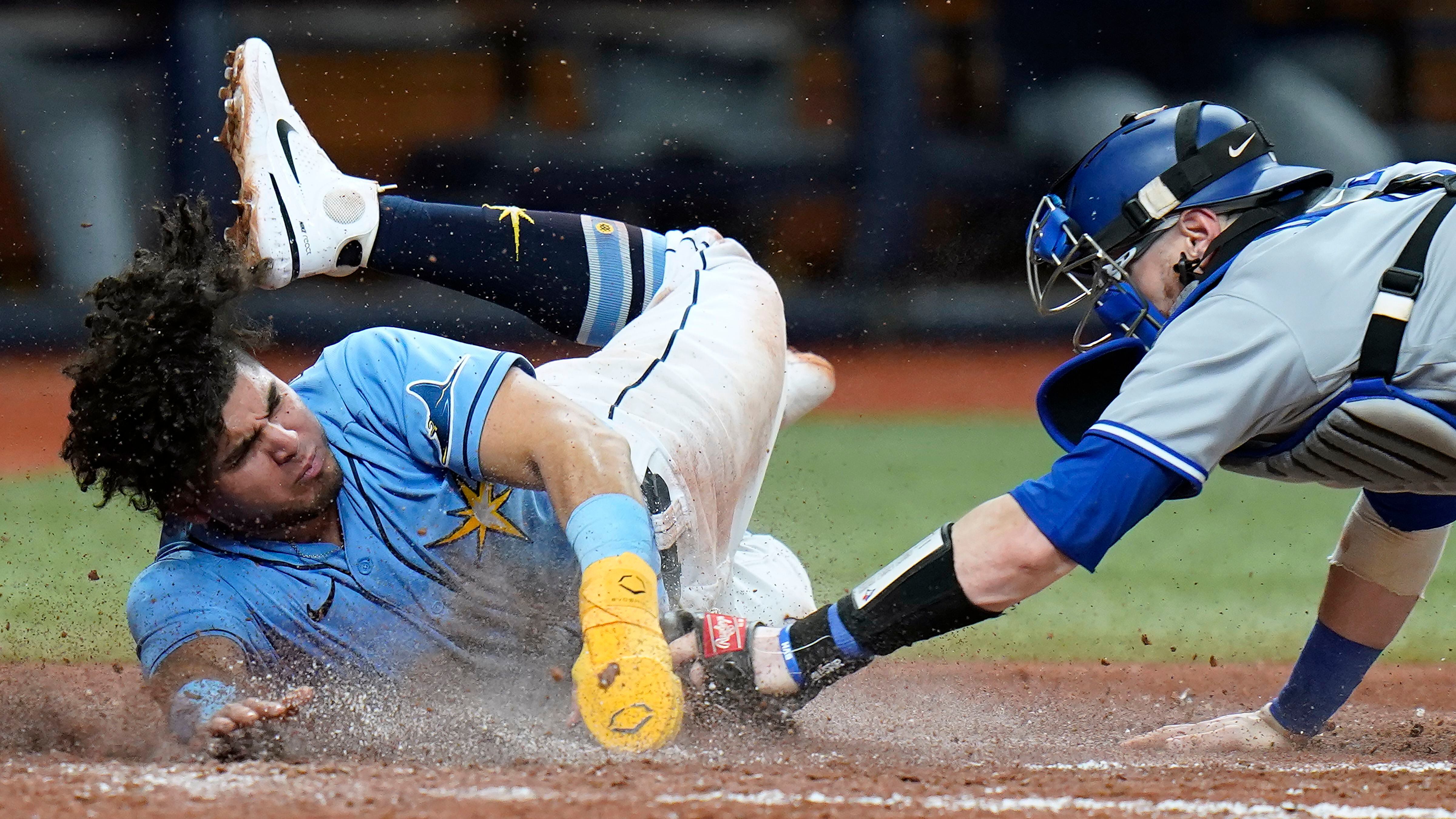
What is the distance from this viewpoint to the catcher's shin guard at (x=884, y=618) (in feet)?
7.98

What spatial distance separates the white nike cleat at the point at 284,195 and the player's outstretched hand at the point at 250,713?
1116 millimetres

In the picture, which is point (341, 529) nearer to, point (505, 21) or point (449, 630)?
point (449, 630)

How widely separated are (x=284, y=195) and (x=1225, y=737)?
2593mm

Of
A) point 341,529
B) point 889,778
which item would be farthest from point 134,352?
point 889,778

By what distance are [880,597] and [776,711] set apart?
393 millimetres

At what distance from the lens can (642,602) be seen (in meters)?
2.42

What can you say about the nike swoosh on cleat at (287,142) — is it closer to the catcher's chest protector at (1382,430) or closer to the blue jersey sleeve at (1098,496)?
the catcher's chest protector at (1382,430)

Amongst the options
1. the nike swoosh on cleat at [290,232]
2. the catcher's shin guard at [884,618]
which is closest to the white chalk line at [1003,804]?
the catcher's shin guard at [884,618]

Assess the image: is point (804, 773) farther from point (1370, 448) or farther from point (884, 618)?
point (1370, 448)

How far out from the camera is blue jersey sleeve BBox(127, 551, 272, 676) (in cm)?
265

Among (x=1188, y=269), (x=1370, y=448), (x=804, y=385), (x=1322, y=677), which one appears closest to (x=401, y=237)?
(x=804, y=385)

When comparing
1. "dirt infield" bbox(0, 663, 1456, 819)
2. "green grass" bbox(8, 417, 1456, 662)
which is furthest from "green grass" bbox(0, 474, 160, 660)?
"dirt infield" bbox(0, 663, 1456, 819)

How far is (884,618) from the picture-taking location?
8.14 feet

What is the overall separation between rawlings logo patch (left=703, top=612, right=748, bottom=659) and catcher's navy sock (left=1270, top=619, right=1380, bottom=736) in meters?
1.39
